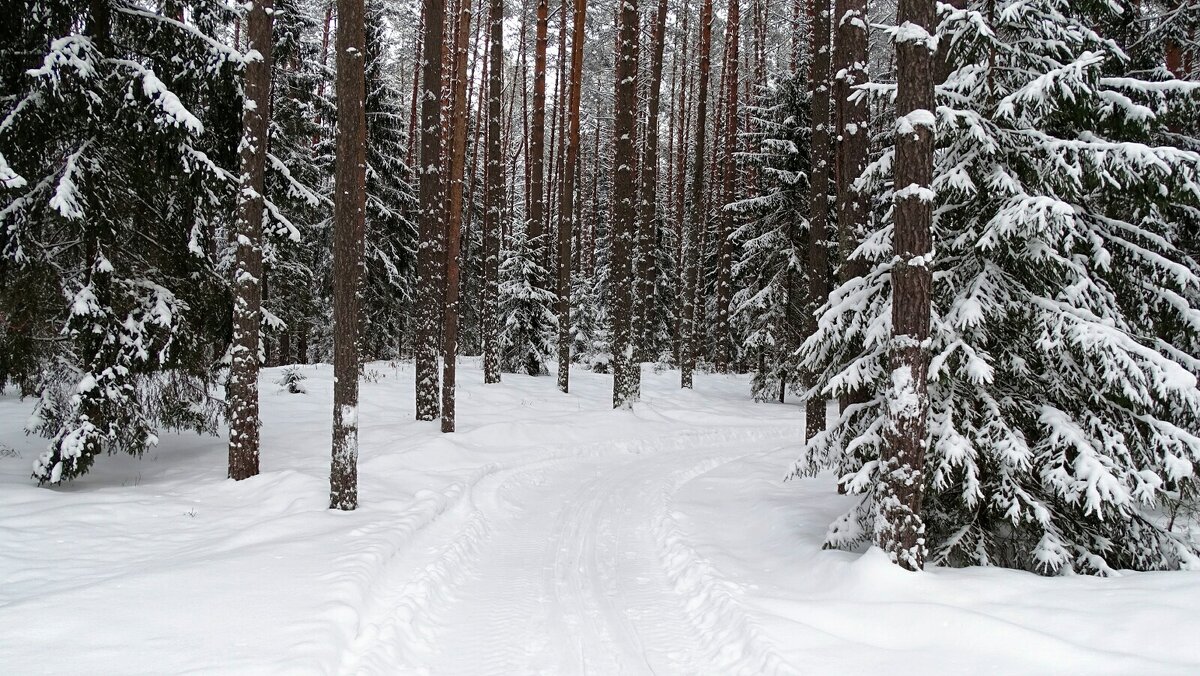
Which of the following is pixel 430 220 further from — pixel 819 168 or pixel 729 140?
pixel 729 140

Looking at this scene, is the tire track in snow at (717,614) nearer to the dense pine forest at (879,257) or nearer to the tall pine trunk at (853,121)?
the dense pine forest at (879,257)

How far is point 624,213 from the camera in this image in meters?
16.8

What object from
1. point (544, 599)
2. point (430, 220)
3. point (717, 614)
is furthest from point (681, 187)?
point (717, 614)

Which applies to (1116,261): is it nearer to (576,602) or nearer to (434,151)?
(576,602)

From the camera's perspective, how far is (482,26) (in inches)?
1075

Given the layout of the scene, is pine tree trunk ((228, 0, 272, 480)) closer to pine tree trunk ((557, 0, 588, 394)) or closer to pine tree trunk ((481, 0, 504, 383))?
pine tree trunk ((481, 0, 504, 383))

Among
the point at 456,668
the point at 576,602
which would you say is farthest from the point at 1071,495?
the point at 456,668

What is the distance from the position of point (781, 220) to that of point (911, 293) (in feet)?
48.0

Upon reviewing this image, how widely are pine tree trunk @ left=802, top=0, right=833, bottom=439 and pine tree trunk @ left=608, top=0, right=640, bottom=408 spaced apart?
529 centimetres

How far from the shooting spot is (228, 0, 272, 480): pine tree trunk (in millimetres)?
8477

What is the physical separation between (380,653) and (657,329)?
2749 cm

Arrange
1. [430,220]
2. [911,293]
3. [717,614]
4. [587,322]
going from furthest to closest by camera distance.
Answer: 1. [587,322]
2. [430,220]
3. [911,293]
4. [717,614]

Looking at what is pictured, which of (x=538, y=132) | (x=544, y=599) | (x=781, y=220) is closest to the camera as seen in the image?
(x=544, y=599)

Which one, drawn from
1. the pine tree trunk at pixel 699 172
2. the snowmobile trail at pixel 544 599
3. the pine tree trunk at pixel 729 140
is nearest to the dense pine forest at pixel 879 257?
the snowmobile trail at pixel 544 599
